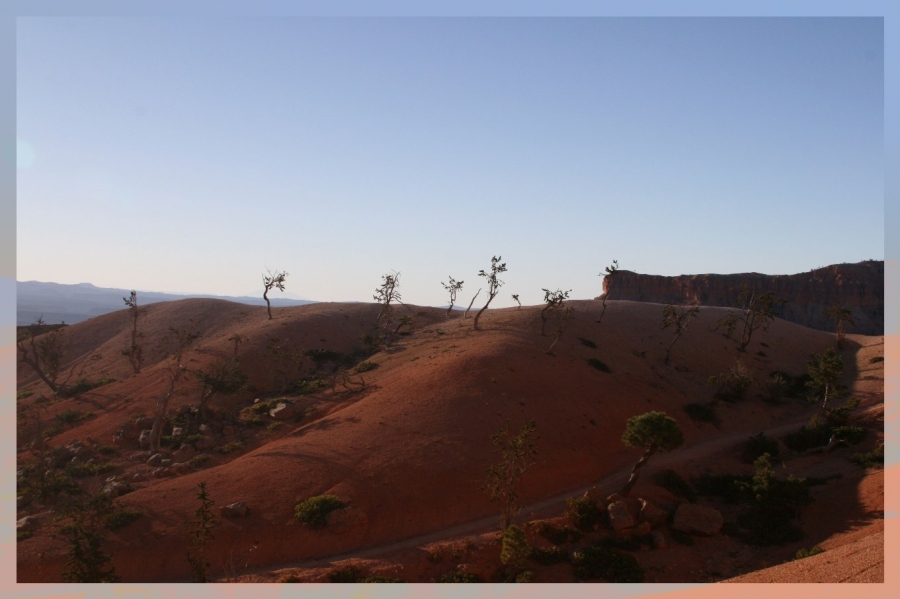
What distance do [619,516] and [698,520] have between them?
143 inches

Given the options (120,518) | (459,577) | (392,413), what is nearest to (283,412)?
(392,413)

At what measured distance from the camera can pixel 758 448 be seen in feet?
109

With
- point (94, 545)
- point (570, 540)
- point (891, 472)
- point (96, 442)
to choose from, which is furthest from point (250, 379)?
point (891, 472)

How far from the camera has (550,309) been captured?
54938 millimetres

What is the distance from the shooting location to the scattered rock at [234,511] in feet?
79.2

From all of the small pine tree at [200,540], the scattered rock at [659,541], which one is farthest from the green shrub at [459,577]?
the small pine tree at [200,540]

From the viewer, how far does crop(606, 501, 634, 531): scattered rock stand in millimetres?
23609

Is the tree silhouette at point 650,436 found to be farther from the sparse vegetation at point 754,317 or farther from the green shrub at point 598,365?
the sparse vegetation at point 754,317

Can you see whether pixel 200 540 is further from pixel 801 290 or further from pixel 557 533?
pixel 801 290

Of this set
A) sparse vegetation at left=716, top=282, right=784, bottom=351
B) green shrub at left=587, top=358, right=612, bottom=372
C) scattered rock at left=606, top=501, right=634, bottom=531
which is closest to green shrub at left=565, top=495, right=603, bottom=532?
scattered rock at left=606, top=501, right=634, bottom=531

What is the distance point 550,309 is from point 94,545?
141 ft

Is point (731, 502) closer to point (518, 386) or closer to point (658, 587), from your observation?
point (658, 587)

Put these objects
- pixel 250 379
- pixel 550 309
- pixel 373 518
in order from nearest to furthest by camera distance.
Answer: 1. pixel 373 518
2. pixel 250 379
3. pixel 550 309

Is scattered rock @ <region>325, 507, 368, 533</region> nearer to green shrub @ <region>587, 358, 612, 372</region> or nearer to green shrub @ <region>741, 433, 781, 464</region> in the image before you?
green shrub @ <region>741, 433, 781, 464</region>
